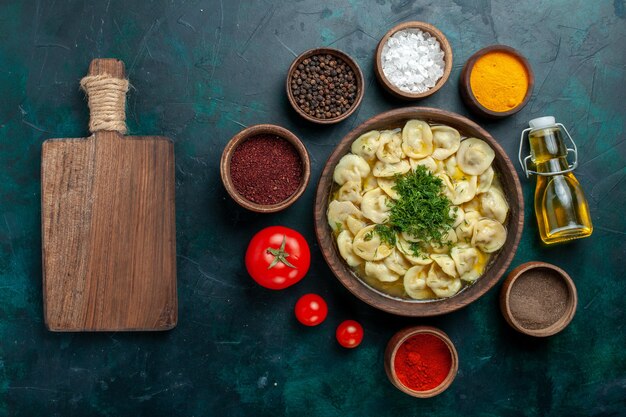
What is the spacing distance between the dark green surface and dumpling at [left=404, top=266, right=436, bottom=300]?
283 mm

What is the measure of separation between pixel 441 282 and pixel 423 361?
42 centimetres

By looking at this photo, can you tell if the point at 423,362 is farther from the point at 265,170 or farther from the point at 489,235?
the point at 265,170

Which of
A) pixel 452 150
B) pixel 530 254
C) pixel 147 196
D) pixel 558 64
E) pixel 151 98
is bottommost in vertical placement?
pixel 530 254

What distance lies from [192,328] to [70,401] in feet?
2.42

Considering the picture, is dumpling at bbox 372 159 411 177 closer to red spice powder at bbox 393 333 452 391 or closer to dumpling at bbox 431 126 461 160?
dumpling at bbox 431 126 461 160

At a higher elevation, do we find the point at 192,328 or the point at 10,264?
the point at 10,264

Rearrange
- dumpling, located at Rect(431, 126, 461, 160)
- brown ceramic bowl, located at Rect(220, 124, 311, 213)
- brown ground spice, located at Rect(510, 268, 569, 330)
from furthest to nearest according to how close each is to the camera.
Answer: brown ground spice, located at Rect(510, 268, 569, 330)
dumpling, located at Rect(431, 126, 461, 160)
brown ceramic bowl, located at Rect(220, 124, 311, 213)

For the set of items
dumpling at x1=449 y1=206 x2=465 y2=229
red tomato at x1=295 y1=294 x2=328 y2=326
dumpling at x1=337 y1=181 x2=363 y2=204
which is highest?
dumpling at x1=337 y1=181 x2=363 y2=204

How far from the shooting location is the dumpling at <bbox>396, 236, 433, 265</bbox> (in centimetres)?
267

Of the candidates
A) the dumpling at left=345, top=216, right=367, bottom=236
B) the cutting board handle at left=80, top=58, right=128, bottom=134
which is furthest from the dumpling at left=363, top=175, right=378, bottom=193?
the cutting board handle at left=80, top=58, right=128, bottom=134

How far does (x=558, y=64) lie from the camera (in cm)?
299

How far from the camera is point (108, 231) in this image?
2.74m

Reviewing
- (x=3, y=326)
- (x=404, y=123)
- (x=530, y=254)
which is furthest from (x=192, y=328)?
(x=530, y=254)

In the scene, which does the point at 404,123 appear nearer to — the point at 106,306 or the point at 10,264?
the point at 106,306
